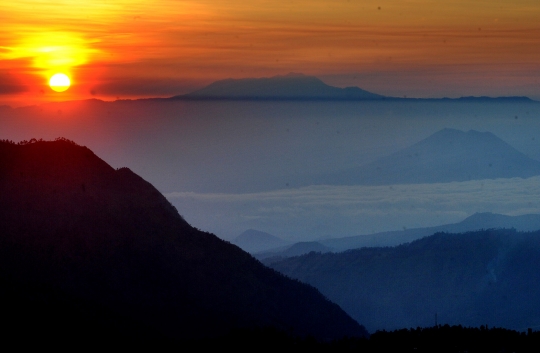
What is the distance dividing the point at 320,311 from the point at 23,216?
36.6 meters

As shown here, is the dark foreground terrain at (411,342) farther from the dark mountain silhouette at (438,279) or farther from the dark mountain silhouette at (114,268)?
the dark mountain silhouette at (438,279)

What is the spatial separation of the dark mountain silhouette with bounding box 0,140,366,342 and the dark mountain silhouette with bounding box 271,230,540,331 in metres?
63.7

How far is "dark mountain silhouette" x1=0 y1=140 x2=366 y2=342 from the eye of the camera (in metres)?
56.9

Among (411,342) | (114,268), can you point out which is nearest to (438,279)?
(114,268)

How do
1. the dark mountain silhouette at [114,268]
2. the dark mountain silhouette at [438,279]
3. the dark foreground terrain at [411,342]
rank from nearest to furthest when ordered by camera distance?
the dark foreground terrain at [411,342], the dark mountain silhouette at [114,268], the dark mountain silhouette at [438,279]

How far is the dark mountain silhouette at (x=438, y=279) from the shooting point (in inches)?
6304

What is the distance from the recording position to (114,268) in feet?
236

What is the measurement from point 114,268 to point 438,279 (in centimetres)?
12641

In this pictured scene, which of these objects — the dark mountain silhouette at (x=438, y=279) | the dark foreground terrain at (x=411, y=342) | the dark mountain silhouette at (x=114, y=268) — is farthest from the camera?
the dark mountain silhouette at (x=438, y=279)

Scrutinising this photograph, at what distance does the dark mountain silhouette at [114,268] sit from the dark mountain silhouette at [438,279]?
63743 millimetres

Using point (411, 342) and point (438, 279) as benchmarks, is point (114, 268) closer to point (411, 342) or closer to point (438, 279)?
point (411, 342)

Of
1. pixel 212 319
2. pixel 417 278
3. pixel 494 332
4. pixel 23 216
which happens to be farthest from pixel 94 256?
pixel 417 278

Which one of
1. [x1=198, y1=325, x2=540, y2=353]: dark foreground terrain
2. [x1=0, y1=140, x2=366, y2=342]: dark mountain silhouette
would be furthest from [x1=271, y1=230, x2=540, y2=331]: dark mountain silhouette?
[x1=198, y1=325, x2=540, y2=353]: dark foreground terrain

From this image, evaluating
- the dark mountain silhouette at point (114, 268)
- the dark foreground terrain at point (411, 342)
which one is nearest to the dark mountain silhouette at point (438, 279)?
the dark mountain silhouette at point (114, 268)
